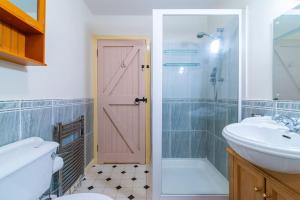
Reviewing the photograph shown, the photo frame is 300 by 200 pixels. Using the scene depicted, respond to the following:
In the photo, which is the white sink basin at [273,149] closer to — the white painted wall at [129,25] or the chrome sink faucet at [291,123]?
the chrome sink faucet at [291,123]

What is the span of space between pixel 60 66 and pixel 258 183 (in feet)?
6.13

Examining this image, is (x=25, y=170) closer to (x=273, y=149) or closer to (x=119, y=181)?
(x=273, y=149)

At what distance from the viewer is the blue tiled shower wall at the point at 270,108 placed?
123 cm

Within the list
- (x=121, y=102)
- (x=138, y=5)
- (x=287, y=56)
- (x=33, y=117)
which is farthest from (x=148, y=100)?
(x=287, y=56)

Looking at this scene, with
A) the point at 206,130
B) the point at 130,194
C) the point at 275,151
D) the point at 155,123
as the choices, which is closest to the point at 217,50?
the point at 206,130

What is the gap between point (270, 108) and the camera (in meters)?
1.43

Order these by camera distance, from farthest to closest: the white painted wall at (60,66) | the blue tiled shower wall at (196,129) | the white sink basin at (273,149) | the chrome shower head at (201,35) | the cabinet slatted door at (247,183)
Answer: the chrome shower head at (201,35) < the blue tiled shower wall at (196,129) < the white painted wall at (60,66) < the cabinet slatted door at (247,183) < the white sink basin at (273,149)

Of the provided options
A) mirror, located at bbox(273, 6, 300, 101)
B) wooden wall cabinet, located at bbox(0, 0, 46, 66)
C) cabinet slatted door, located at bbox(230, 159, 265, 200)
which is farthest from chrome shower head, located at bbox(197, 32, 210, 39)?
wooden wall cabinet, located at bbox(0, 0, 46, 66)

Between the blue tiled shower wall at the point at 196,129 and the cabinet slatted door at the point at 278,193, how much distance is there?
127cm

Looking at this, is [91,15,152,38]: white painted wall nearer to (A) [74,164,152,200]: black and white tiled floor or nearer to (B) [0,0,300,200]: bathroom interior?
(B) [0,0,300,200]: bathroom interior

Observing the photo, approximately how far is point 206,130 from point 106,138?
1557 millimetres

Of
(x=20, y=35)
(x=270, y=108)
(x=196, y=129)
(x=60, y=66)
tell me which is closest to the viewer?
(x=20, y=35)

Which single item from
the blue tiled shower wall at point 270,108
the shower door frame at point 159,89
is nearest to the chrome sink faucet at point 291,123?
the blue tiled shower wall at point 270,108

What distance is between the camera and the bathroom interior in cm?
104
